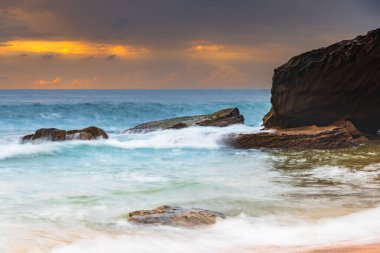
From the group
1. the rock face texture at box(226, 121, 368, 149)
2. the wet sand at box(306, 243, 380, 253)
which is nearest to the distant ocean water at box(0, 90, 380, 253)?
the wet sand at box(306, 243, 380, 253)

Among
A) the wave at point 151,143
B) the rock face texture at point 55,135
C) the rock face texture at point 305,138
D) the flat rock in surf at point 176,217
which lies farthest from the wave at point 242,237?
the rock face texture at point 55,135

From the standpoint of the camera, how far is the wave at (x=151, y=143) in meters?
18.6

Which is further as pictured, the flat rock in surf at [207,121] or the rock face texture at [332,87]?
the flat rock in surf at [207,121]

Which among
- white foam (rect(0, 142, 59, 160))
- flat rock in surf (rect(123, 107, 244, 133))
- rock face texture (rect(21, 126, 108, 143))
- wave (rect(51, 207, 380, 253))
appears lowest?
wave (rect(51, 207, 380, 253))

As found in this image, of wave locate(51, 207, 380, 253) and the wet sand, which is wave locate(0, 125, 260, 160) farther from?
the wet sand

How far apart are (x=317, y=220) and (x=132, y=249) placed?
3.00 m

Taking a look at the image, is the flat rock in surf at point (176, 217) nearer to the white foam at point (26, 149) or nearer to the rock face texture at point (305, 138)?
the rock face texture at point (305, 138)

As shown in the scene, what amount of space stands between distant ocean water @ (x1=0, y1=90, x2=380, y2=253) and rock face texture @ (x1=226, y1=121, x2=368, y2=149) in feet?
2.34

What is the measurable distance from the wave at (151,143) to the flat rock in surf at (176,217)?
10388 mm

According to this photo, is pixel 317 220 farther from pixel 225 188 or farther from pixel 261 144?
pixel 261 144

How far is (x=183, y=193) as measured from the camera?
10.9 meters

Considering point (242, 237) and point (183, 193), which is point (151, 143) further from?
point (242, 237)

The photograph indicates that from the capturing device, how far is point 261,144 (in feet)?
60.5

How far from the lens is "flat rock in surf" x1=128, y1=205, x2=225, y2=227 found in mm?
8117
